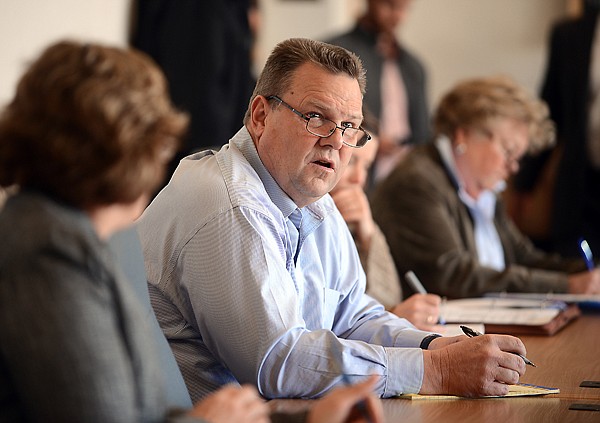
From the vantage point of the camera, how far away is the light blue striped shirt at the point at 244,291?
1520 mm

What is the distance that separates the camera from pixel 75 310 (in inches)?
39.5

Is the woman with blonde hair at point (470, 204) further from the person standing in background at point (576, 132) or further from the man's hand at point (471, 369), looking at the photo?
the man's hand at point (471, 369)

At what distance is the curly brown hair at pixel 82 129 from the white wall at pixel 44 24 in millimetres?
1576

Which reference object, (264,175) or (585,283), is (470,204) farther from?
(264,175)

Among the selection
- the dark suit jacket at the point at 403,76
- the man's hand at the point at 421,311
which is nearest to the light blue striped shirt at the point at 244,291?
the man's hand at the point at 421,311

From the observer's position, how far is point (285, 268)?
1.61 meters

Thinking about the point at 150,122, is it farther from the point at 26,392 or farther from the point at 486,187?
the point at 486,187

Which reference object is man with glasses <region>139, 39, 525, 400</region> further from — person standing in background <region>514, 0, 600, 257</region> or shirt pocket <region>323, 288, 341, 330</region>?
person standing in background <region>514, 0, 600, 257</region>

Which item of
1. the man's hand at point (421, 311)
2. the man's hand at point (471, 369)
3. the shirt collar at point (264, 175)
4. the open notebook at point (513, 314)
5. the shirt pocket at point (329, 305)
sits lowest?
the open notebook at point (513, 314)

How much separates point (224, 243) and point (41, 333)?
1.95 ft

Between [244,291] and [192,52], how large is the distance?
7.75ft

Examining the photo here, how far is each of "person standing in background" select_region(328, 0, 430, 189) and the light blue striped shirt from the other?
2672 millimetres

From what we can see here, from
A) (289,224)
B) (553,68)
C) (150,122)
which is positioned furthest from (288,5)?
(150,122)

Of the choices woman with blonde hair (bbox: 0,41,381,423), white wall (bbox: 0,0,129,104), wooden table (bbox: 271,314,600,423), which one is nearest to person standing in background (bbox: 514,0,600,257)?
white wall (bbox: 0,0,129,104)
